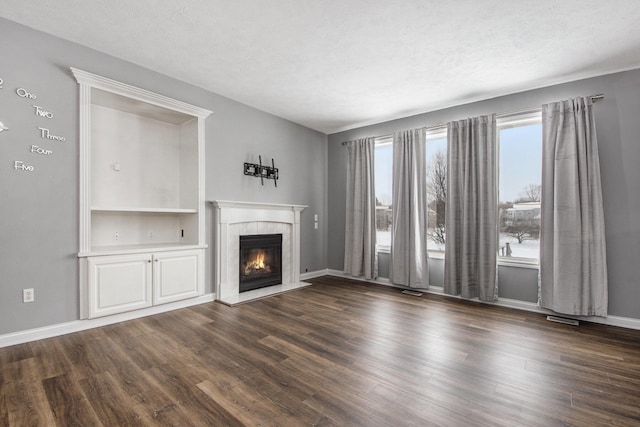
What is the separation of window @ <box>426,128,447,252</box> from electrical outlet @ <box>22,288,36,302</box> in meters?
4.89

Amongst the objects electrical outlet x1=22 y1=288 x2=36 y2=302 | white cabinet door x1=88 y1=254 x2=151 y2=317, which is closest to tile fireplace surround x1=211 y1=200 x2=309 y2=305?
white cabinet door x1=88 y1=254 x2=151 y2=317

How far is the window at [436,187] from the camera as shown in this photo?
4668 millimetres

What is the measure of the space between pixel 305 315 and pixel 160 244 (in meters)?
2.19

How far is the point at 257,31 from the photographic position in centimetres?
278

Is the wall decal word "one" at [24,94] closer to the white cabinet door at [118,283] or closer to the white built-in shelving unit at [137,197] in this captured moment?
the white built-in shelving unit at [137,197]

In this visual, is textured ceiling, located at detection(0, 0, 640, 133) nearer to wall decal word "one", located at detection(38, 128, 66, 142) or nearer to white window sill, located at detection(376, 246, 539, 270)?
wall decal word "one", located at detection(38, 128, 66, 142)

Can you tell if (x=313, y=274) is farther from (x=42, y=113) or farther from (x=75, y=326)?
(x=42, y=113)

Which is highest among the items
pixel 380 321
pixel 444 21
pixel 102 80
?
pixel 444 21

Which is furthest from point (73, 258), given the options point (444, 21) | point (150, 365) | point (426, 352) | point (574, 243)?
point (574, 243)

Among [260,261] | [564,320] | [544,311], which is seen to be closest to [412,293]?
[544,311]

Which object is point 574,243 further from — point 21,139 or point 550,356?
point 21,139

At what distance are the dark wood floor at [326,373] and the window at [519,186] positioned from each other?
94cm

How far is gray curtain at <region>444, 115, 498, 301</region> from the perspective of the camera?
13.1 ft

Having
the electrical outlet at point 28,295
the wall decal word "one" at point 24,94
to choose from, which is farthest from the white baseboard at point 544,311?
the wall decal word "one" at point 24,94
